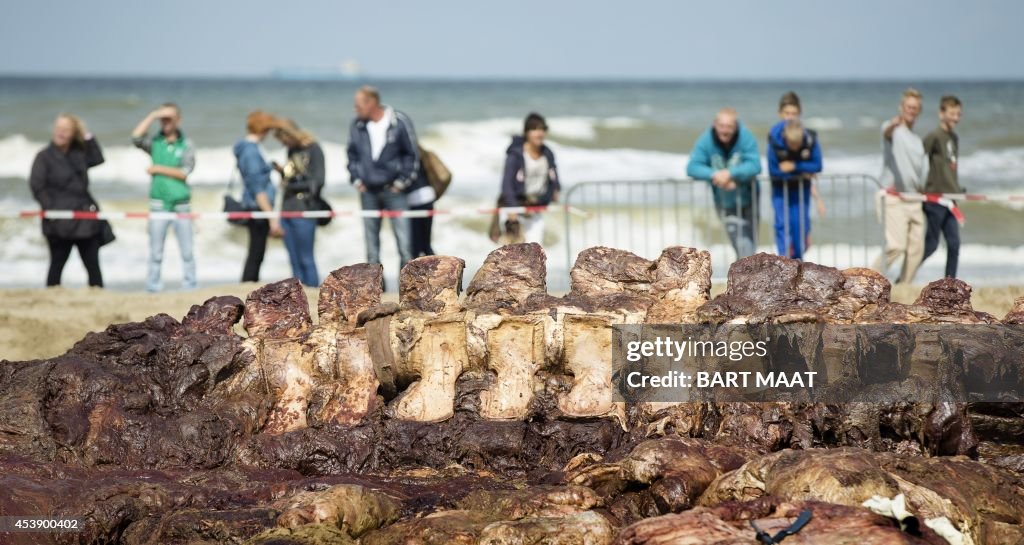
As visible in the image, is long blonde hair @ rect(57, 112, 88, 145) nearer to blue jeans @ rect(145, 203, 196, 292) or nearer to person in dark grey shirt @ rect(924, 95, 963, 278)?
blue jeans @ rect(145, 203, 196, 292)

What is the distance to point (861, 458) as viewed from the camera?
553 centimetres

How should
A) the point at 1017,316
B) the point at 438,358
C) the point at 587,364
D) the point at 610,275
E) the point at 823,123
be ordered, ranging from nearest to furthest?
1. the point at 1017,316
2. the point at 587,364
3. the point at 438,358
4. the point at 610,275
5. the point at 823,123

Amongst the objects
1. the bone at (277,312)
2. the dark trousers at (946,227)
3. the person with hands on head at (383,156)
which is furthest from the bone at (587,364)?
the dark trousers at (946,227)

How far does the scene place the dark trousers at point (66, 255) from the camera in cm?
1292

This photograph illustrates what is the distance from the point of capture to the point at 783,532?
195 inches

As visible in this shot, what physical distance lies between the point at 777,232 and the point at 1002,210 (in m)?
8.51

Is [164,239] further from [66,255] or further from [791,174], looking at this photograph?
[791,174]

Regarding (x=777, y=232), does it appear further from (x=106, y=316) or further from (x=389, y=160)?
(x=106, y=316)

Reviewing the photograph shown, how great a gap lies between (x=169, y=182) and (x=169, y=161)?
8.2 inches

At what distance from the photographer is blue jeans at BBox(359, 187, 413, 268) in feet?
38.7

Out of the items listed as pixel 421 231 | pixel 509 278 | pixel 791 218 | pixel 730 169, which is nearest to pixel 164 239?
pixel 421 231

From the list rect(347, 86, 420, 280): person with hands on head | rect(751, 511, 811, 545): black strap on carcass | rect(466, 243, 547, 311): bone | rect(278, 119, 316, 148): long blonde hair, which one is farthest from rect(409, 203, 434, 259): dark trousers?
rect(751, 511, 811, 545): black strap on carcass

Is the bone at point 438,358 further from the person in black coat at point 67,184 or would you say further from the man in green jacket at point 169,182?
the person in black coat at point 67,184

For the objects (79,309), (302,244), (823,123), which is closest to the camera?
(79,309)
